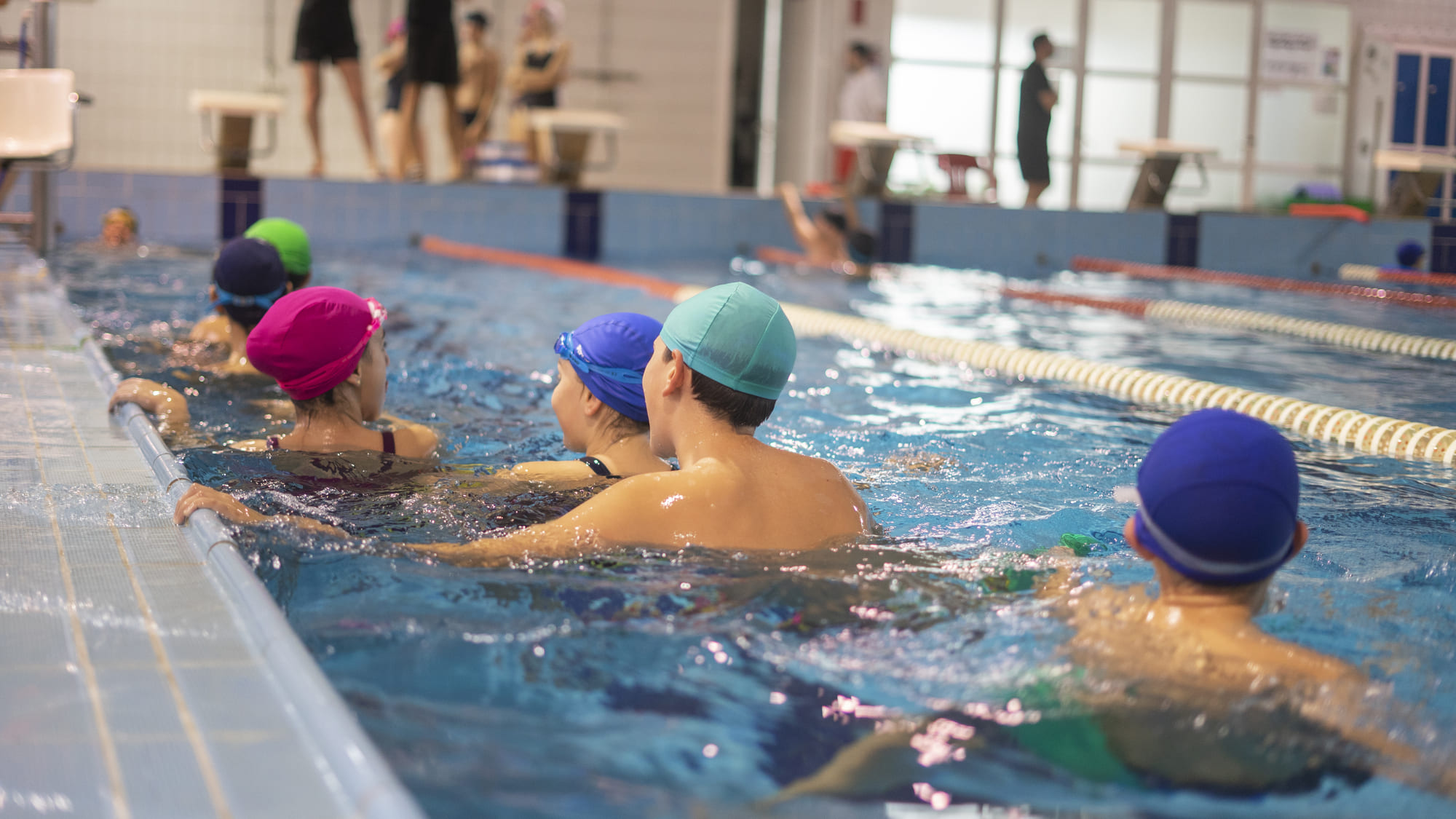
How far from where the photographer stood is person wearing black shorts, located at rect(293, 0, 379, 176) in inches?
389

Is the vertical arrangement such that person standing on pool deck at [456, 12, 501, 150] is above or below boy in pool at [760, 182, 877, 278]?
above

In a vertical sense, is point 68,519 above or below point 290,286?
below

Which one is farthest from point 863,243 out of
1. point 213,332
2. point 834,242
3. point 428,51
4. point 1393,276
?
point 213,332

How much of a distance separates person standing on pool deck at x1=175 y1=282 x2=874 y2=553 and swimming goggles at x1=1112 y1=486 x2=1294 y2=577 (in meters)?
0.70

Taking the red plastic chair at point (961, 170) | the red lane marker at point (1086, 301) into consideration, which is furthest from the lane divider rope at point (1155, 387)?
the red plastic chair at point (961, 170)

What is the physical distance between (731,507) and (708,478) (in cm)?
7

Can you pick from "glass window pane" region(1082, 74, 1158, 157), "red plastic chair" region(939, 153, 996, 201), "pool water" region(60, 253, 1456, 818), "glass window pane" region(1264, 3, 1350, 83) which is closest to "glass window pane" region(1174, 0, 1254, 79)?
"glass window pane" region(1082, 74, 1158, 157)

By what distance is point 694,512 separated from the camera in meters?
2.36

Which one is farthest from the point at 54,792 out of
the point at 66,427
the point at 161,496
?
the point at 66,427

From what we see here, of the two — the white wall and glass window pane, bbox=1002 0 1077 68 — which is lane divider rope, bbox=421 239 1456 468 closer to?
the white wall

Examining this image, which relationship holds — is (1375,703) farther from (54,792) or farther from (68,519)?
(68,519)

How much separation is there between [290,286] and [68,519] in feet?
7.57

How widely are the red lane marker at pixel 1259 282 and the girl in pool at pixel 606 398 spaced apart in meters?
8.23

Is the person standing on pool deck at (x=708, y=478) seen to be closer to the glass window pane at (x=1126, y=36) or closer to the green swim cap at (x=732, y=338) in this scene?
the green swim cap at (x=732, y=338)
